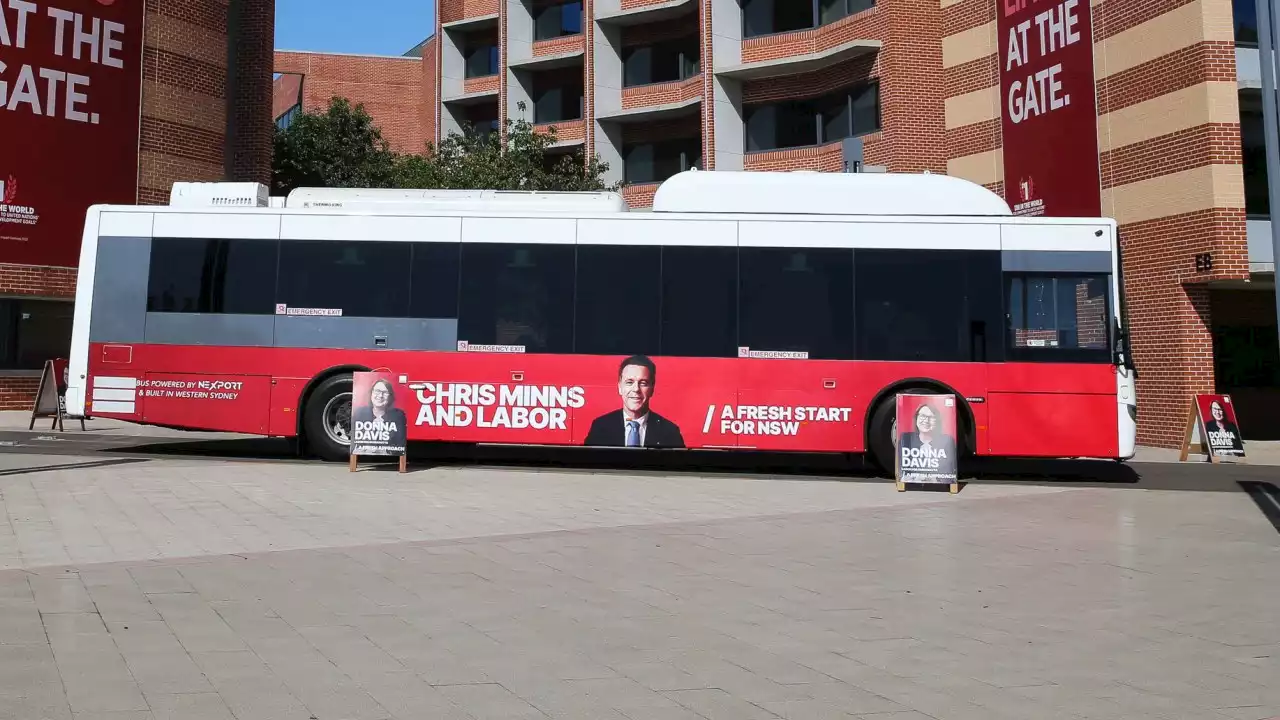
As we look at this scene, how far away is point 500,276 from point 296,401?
125 inches

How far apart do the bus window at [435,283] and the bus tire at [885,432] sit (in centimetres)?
564

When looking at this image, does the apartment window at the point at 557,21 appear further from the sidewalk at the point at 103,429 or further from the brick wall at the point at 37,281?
the sidewalk at the point at 103,429

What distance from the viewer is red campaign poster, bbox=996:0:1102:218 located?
71.3 feet

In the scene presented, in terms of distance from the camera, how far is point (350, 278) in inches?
555

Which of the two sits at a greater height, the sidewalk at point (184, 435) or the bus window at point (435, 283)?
the bus window at point (435, 283)

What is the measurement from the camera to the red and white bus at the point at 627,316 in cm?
1335

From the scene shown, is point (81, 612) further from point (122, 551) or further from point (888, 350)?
point (888, 350)

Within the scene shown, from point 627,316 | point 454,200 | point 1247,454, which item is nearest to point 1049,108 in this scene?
point 1247,454

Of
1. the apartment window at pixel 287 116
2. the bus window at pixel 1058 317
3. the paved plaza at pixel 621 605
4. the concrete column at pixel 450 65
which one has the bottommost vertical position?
the paved plaza at pixel 621 605

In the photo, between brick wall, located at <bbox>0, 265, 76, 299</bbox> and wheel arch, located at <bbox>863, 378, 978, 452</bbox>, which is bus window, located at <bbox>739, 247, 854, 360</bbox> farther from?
brick wall, located at <bbox>0, 265, 76, 299</bbox>

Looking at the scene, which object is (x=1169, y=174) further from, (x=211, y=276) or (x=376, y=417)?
(x=211, y=276)

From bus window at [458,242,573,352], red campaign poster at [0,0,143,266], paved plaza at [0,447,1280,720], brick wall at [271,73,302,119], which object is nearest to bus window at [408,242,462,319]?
bus window at [458,242,573,352]

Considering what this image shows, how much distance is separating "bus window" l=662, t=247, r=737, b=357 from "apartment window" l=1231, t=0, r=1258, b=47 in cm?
1228

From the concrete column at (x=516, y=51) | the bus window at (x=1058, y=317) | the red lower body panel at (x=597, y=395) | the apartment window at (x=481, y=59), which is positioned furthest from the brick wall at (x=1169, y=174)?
the apartment window at (x=481, y=59)
